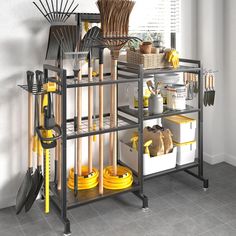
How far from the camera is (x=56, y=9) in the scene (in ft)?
8.17

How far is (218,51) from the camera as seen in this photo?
3221 millimetres

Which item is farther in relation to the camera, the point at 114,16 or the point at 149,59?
the point at 149,59

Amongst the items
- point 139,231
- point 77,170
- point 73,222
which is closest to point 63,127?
point 77,170

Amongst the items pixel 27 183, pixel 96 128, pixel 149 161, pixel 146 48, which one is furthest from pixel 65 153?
pixel 146 48

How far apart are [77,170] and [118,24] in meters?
1.07

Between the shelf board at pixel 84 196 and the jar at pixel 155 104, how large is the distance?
0.58 metres

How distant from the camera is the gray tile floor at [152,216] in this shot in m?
2.28

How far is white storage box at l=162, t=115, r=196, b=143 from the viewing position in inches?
112

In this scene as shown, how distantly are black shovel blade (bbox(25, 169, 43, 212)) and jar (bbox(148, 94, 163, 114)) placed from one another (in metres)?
0.94

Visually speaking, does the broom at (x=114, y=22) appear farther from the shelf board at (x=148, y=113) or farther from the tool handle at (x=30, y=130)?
the tool handle at (x=30, y=130)

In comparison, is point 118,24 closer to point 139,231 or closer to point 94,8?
point 94,8

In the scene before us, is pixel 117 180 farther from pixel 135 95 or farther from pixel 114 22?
pixel 114 22

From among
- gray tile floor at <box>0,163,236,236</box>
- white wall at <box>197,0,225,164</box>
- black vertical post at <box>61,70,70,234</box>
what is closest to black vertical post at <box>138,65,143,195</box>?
gray tile floor at <box>0,163,236,236</box>

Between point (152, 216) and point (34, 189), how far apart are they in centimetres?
85
